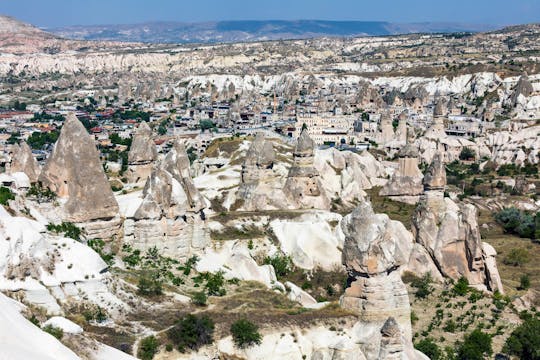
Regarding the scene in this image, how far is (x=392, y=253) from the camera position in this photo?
19.4 m

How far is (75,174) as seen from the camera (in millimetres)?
22281

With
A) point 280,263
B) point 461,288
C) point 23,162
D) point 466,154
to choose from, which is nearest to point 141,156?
point 23,162

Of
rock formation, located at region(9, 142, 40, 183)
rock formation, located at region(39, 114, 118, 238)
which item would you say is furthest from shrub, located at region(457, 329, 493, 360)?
rock formation, located at region(9, 142, 40, 183)

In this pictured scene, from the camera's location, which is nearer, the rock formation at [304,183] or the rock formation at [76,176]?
the rock formation at [76,176]

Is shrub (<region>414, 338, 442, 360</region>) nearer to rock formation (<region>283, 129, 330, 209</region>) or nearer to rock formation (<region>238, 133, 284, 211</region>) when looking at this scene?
rock formation (<region>238, 133, 284, 211</region>)

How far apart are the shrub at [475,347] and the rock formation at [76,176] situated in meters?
12.2

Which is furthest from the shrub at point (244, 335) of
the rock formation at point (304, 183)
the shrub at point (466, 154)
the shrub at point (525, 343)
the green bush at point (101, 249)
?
the shrub at point (466, 154)

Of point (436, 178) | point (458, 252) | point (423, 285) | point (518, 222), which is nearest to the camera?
point (423, 285)

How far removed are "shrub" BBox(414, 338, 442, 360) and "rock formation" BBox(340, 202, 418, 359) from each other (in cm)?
257

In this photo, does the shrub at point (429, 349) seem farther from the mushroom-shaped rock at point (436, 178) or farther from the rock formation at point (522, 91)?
the rock formation at point (522, 91)

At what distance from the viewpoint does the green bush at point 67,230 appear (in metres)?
20.5

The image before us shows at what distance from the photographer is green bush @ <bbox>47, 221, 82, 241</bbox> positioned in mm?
20516

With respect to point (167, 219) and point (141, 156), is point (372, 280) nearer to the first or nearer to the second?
point (167, 219)

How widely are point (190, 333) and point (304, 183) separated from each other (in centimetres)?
2171
